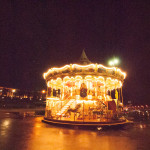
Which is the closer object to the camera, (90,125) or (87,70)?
(90,125)

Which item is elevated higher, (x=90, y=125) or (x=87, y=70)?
(x=87, y=70)

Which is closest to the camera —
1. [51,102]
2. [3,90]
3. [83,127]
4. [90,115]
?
[83,127]

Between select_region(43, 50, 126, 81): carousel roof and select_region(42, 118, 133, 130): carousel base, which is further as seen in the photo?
select_region(43, 50, 126, 81): carousel roof

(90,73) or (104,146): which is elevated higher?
(90,73)

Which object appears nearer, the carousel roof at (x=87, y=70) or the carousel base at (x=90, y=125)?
the carousel base at (x=90, y=125)

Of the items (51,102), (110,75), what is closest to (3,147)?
(51,102)

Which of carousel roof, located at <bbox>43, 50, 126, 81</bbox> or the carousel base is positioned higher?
carousel roof, located at <bbox>43, 50, 126, 81</bbox>

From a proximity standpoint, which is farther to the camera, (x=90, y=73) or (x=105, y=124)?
(x=90, y=73)

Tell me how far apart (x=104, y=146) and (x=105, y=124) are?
16.1 feet

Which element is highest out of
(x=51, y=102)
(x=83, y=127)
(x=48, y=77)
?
(x=48, y=77)

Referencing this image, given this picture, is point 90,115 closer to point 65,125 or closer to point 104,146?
point 65,125

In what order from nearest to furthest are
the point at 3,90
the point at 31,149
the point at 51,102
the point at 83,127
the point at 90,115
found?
the point at 31,149
the point at 83,127
the point at 90,115
the point at 51,102
the point at 3,90

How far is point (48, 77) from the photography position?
15945mm

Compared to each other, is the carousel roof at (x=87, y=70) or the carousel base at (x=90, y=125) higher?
the carousel roof at (x=87, y=70)
